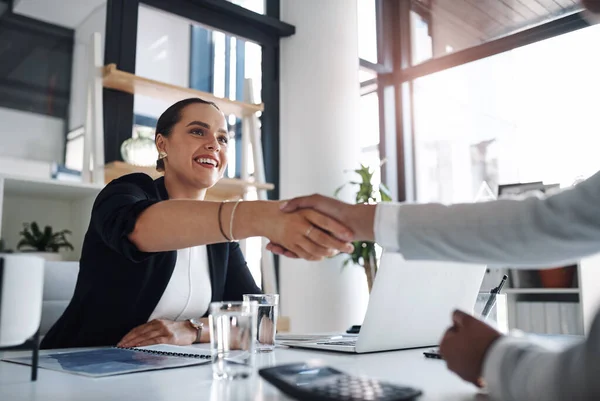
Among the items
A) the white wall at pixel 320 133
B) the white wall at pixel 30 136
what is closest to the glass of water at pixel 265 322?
the white wall at pixel 30 136

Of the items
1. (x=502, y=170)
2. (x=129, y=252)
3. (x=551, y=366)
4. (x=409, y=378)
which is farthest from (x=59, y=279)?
(x=502, y=170)

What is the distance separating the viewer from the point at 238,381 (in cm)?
75

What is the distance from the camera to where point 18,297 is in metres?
0.62

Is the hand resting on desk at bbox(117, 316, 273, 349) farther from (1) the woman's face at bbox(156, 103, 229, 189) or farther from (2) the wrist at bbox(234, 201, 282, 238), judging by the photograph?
(1) the woman's face at bbox(156, 103, 229, 189)

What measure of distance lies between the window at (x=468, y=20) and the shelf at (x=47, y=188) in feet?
8.91

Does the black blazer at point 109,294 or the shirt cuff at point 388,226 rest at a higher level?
the shirt cuff at point 388,226

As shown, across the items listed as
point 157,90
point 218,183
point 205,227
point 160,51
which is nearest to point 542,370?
point 205,227

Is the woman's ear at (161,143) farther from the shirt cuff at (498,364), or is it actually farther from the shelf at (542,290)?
the shelf at (542,290)

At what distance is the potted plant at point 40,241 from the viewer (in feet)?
7.91

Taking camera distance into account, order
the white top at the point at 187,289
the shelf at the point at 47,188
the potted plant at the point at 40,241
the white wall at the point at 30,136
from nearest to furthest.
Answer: the white top at the point at 187,289 < the shelf at the point at 47,188 < the potted plant at the point at 40,241 < the white wall at the point at 30,136

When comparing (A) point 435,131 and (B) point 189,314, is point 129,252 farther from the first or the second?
(A) point 435,131

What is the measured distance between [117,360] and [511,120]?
10.8 ft

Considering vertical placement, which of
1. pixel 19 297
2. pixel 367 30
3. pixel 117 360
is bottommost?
pixel 117 360

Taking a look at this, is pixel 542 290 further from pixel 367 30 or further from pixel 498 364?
pixel 498 364
